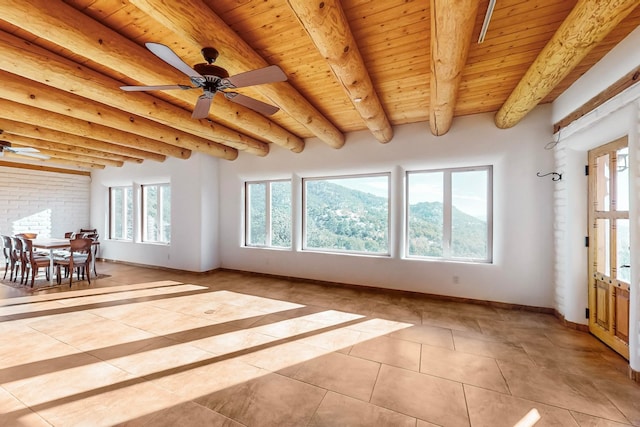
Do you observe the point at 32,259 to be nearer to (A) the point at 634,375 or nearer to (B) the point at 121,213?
(B) the point at 121,213

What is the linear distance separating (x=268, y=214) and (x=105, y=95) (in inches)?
139

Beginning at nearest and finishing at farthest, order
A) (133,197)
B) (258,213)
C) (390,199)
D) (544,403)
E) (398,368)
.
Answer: (544,403), (398,368), (390,199), (258,213), (133,197)

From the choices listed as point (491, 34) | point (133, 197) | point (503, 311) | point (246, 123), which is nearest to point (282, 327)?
point (246, 123)

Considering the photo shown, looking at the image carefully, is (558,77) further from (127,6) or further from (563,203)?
(127,6)

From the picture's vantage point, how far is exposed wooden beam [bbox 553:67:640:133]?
2191 mm

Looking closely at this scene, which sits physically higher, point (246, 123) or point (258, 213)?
point (246, 123)

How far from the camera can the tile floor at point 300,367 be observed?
177 cm

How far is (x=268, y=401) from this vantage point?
1.89 metres

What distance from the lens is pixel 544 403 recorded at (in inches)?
73.5

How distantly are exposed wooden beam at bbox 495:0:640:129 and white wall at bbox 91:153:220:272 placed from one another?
5.75 meters

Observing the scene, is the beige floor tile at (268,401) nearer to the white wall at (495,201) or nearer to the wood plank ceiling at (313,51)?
the wood plank ceiling at (313,51)

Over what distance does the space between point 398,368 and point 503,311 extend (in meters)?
2.38

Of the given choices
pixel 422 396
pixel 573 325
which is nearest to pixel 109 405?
pixel 422 396

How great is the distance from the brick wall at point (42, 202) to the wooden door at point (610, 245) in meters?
11.1
